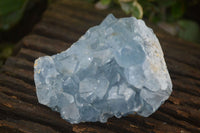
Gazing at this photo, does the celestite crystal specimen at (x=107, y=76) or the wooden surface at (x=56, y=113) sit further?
the wooden surface at (x=56, y=113)

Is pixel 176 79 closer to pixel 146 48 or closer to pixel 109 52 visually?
pixel 146 48

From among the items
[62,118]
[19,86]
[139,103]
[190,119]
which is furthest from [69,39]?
[190,119]

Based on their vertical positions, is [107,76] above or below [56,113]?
above

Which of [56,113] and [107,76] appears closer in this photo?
[107,76]

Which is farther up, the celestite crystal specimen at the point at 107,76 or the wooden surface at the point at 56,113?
the celestite crystal specimen at the point at 107,76
